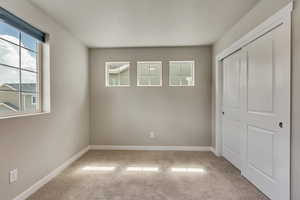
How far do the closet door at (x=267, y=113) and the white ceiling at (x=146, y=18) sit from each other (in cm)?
64

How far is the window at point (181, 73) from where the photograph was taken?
4098mm

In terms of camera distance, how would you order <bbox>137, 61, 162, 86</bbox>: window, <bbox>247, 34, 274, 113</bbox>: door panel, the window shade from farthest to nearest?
1. <bbox>137, 61, 162, 86</bbox>: window
2. <bbox>247, 34, 274, 113</bbox>: door panel
3. the window shade

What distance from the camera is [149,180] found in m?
2.55

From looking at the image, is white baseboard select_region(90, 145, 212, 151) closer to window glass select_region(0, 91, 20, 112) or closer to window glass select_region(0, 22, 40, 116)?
window glass select_region(0, 22, 40, 116)

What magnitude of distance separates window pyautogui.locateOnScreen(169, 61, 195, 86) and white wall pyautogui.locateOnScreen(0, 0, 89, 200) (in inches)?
77.8

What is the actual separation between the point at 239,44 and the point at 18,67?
3061mm

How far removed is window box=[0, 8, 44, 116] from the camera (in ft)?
6.27

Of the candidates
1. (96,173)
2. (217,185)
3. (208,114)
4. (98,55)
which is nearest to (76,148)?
(96,173)

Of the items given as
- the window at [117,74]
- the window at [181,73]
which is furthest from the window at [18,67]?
the window at [181,73]

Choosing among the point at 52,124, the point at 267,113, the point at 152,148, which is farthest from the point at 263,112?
the point at 52,124

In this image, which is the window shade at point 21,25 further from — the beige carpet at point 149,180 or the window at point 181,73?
the window at point 181,73

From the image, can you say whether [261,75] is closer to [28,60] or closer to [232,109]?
[232,109]

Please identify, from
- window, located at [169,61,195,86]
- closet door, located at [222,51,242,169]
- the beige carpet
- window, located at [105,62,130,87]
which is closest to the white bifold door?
closet door, located at [222,51,242,169]

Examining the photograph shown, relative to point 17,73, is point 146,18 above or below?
above
